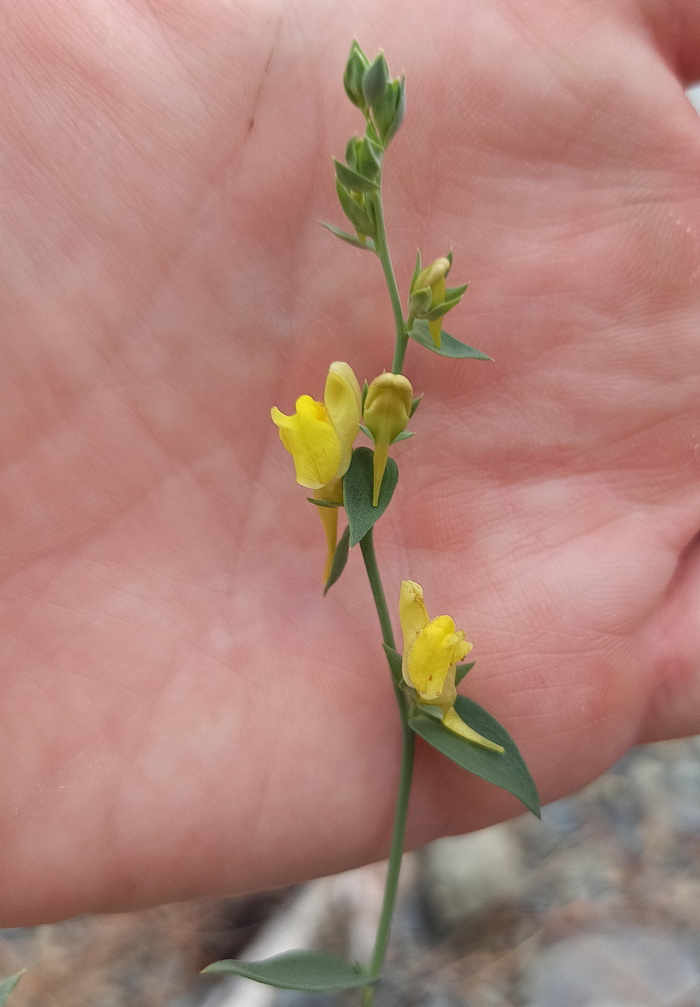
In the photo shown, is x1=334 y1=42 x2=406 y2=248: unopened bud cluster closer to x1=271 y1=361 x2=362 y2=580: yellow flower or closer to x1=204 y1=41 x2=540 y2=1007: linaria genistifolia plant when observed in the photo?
x1=204 y1=41 x2=540 y2=1007: linaria genistifolia plant

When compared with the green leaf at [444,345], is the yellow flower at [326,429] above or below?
below

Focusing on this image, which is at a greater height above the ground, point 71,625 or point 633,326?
point 633,326

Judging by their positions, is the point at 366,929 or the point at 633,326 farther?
the point at 366,929

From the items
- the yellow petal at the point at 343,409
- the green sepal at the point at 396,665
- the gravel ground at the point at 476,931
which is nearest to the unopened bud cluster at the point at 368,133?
the yellow petal at the point at 343,409

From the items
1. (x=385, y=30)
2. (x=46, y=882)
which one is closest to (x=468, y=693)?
(x=46, y=882)

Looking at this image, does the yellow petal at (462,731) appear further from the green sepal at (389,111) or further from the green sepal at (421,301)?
the green sepal at (389,111)

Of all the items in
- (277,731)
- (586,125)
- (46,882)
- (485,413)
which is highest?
(586,125)

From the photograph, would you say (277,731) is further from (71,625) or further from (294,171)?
(294,171)
